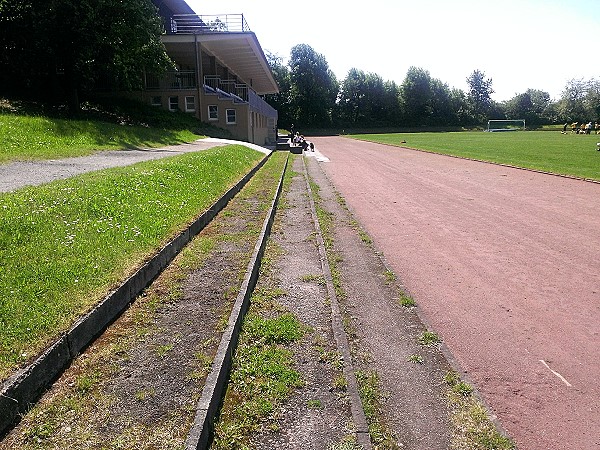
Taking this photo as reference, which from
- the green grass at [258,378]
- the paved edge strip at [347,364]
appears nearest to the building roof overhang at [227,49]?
the paved edge strip at [347,364]

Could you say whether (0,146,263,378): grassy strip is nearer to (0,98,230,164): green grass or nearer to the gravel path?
the gravel path

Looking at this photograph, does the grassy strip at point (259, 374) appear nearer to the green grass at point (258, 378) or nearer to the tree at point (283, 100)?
the green grass at point (258, 378)

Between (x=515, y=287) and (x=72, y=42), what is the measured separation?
23939 mm

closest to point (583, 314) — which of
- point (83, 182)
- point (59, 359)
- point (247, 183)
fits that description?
point (59, 359)

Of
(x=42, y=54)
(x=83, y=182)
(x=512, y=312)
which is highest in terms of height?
(x=42, y=54)

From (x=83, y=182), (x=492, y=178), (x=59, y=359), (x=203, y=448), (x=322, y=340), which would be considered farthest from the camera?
(x=492, y=178)

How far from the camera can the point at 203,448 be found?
10.1 feet

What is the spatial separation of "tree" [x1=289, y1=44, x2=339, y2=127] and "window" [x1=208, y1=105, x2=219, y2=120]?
192 ft

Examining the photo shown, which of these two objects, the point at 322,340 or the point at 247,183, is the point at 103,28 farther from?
the point at 322,340

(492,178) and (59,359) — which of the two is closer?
(59,359)

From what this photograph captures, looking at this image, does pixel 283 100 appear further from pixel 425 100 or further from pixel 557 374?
pixel 557 374

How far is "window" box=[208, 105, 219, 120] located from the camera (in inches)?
1309

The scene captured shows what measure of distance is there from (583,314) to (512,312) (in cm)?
78

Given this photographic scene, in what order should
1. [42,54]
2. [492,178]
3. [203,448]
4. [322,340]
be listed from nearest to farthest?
[203,448] < [322,340] < [492,178] < [42,54]
